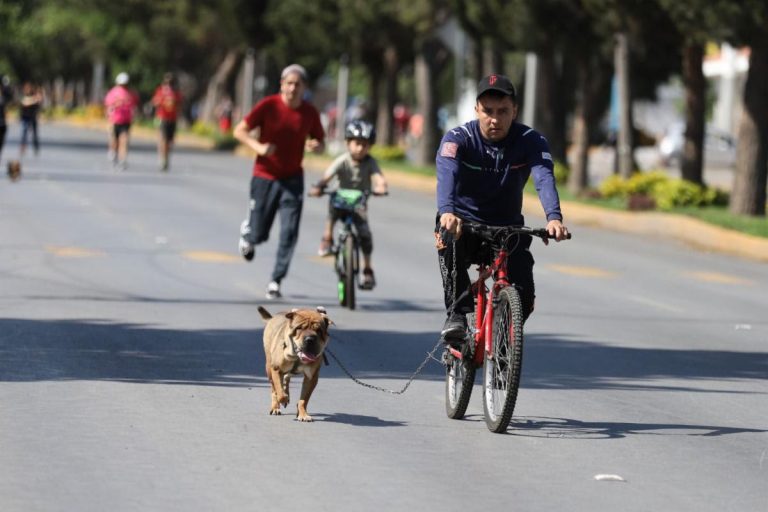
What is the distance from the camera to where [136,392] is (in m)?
10.6

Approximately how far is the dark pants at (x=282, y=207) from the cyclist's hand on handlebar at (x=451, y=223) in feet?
23.4

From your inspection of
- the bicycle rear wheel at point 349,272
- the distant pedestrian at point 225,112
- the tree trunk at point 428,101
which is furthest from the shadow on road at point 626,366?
the distant pedestrian at point 225,112

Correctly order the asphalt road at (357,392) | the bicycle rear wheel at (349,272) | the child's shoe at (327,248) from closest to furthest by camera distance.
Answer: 1. the asphalt road at (357,392)
2. the bicycle rear wheel at (349,272)
3. the child's shoe at (327,248)

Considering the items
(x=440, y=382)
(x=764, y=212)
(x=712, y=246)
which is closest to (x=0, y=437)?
(x=440, y=382)

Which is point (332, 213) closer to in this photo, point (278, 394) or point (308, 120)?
point (308, 120)

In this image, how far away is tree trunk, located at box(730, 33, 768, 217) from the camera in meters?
28.7

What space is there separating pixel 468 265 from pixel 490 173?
1.66ft

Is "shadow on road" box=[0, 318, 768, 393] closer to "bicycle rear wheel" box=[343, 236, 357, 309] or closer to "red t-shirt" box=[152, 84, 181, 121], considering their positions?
"bicycle rear wheel" box=[343, 236, 357, 309]

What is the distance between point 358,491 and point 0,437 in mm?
2018

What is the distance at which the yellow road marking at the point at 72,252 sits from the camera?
20.2 meters

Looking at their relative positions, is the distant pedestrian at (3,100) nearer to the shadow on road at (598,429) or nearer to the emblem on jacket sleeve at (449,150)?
the shadow on road at (598,429)

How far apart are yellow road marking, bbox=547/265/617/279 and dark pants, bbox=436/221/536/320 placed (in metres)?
11.2

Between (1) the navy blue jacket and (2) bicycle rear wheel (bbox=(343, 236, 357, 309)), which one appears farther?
(2) bicycle rear wheel (bbox=(343, 236, 357, 309))

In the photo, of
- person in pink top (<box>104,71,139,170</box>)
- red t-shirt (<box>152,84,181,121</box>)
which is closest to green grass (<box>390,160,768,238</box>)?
red t-shirt (<box>152,84,181,121</box>)
